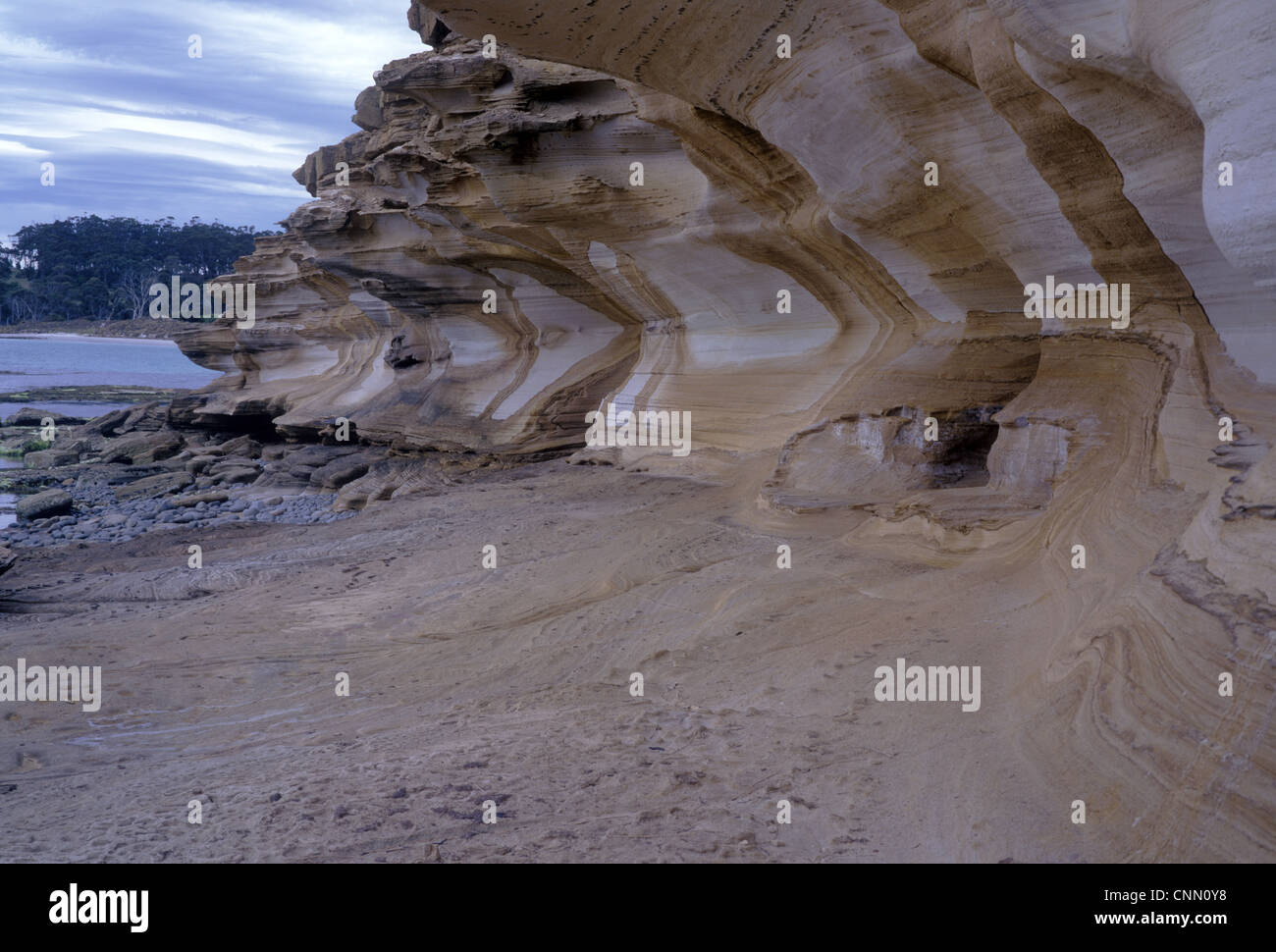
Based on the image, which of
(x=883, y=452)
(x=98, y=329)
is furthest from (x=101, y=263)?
(x=883, y=452)

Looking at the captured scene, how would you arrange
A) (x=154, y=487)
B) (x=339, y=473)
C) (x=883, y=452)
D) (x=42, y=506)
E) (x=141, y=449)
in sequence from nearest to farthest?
(x=883, y=452), (x=42, y=506), (x=339, y=473), (x=154, y=487), (x=141, y=449)

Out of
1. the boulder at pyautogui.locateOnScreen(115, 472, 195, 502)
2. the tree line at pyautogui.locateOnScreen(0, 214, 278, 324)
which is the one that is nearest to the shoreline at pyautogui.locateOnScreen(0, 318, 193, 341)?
the tree line at pyautogui.locateOnScreen(0, 214, 278, 324)

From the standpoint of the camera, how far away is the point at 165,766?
392 centimetres

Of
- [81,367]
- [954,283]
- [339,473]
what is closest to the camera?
[954,283]

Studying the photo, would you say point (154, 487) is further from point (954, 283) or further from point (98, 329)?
point (98, 329)

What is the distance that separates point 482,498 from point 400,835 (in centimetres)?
727

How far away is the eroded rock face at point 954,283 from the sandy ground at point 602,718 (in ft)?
0.26

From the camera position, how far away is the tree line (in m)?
70.6

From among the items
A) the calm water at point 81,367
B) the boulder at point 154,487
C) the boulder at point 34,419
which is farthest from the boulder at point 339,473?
the boulder at point 34,419

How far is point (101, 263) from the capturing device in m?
70.6

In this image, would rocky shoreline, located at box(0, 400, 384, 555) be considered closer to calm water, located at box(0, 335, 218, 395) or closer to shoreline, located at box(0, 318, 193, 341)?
calm water, located at box(0, 335, 218, 395)

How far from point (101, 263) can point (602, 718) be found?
7850 centimetres

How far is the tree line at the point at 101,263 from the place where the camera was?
7056 centimetres

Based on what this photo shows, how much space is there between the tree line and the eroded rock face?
66.1m
